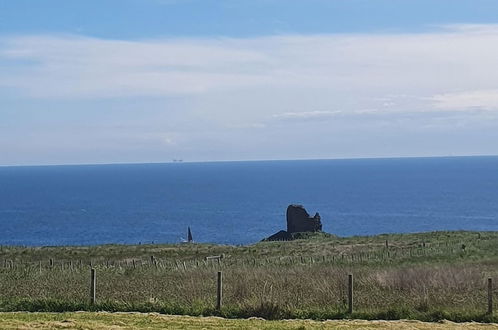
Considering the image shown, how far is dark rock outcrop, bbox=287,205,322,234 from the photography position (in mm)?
87456

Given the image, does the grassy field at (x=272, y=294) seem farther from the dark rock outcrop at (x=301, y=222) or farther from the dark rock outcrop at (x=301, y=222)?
the dark rock outcrop at (x=301, y=222)

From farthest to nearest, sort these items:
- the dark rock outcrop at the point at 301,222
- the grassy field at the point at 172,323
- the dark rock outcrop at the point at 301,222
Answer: the dark rock outcrop at the point at 301,222, the dark rock outcrop at the point at 301,222, the grassy field at the point at 172,323

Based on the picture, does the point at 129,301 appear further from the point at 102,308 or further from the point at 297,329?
the point at 297,329

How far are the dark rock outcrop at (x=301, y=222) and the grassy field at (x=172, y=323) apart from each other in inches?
2708

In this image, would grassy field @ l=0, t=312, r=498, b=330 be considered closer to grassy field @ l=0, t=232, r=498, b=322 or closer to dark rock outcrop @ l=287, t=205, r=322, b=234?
grassy field @ l=0, t=232, r=498, b=322

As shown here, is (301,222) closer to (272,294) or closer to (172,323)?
(272,294)

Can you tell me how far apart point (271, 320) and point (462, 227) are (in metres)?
108

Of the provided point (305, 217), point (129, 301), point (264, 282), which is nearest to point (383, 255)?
point (264, 282)

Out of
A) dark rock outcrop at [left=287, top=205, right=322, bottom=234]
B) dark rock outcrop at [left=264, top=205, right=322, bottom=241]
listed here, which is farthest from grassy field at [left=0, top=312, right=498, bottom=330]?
dark rock outcrop at [left=287, top=205, right=322, bottom=234]

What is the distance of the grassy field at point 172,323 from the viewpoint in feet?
53.6

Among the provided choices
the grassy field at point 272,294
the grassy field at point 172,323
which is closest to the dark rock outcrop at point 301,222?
the grassy field at point 272,294

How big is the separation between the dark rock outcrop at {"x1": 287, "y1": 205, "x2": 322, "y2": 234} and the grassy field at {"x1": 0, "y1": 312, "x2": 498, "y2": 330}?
226 feet

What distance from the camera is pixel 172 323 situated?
1727 cm

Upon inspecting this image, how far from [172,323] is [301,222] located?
2813 inches
